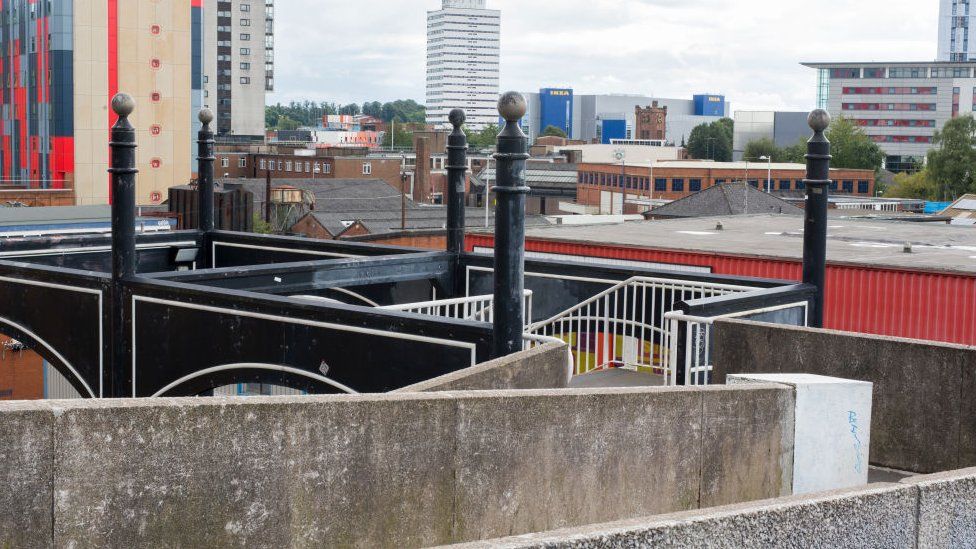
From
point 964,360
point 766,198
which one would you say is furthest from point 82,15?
point 964,360

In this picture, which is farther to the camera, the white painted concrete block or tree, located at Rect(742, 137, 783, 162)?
tree, located at Rect(742, 137, 783, 162)

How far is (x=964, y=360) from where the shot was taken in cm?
982

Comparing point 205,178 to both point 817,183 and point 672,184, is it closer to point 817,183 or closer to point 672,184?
point 817,183

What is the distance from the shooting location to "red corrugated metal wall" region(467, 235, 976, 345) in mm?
22109

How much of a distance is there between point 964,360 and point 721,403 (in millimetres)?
2788

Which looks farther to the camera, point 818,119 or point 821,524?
point 818,119

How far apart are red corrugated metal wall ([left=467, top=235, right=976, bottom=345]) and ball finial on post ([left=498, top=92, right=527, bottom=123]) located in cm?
1422

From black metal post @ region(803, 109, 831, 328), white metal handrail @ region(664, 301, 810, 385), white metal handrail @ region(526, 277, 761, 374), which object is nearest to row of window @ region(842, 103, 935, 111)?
white metal handrail @ region(526, 277, 761, 374)

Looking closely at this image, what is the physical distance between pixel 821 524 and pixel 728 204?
60.8 metres

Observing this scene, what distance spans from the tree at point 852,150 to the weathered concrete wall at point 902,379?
14100 cm

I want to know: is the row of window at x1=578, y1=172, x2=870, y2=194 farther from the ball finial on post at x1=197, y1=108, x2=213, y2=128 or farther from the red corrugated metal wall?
the ball finial on post at x1=197, y1=108, x2=213, y2=128

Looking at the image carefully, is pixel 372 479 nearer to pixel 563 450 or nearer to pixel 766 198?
pixel 563 450

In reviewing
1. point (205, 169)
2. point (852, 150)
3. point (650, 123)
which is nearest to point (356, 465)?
point (205, 169)

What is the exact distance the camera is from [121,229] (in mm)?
14312
